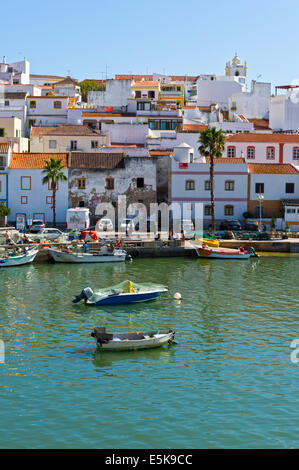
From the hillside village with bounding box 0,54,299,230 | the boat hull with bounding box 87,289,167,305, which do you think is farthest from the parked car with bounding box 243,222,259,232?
the boat hull with bounding box 87,289,167,305

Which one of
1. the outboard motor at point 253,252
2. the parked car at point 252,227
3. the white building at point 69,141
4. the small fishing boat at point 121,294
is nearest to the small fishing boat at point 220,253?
the outboard motor at point 253,252

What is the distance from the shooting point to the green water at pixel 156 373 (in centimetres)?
2038

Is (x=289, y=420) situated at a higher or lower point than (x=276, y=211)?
lower

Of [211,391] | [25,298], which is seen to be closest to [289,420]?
[211,391]

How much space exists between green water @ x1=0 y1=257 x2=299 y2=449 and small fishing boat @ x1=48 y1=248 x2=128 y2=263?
9.81 m

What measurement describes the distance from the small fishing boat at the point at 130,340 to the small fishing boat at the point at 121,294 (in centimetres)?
902

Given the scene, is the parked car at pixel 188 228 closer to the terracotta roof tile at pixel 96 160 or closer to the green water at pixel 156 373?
the terracotta roof tile at pixel 96 160

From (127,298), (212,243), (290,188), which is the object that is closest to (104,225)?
(212,243)

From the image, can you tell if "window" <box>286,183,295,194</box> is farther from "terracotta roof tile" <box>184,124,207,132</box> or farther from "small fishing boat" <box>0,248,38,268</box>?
"small fishing boat" <box>0,248,38,268</box>

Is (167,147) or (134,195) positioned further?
(167,147)

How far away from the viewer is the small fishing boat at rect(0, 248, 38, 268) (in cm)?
5166

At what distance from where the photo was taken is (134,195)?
72.4 metres

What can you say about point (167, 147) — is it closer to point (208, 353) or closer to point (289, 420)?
point (208, 353)
